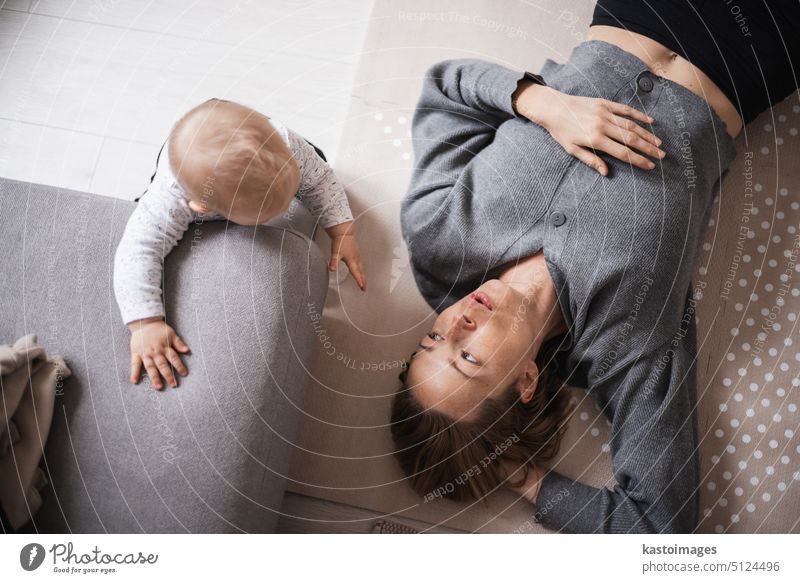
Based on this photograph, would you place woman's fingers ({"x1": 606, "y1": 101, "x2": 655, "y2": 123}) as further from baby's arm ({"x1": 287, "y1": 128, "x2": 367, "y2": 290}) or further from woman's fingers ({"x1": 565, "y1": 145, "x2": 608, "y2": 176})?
baby's arm ({"x1": 287, "y1": 128, "x2": 367, "y2": 290})

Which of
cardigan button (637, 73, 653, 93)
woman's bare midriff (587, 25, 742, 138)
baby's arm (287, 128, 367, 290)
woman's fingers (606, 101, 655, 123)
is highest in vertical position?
woman's bare midriff (587, 25, 742, 138)

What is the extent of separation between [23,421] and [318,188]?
33 cm

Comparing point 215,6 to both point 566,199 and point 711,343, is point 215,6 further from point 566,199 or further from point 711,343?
point 711,343

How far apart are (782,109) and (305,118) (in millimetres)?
574

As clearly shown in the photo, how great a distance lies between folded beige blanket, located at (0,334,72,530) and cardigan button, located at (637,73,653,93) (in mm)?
605

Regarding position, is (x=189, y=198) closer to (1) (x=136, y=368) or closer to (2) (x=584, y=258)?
(1) (x=136, y=368)

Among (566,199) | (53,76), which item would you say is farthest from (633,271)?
(53,76)

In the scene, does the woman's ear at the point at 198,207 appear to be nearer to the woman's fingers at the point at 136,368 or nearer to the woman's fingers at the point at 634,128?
the woman's fingers at the point at 136,368

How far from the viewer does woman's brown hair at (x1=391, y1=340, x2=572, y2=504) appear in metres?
0.53

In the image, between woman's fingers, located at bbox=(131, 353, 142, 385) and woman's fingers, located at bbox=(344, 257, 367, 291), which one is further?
woman's fingers, located at bbox=(344, 257, 367, 291)

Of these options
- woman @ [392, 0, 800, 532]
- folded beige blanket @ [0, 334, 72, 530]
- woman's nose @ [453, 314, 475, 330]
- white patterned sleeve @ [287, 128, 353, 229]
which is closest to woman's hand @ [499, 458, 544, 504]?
woman @ [392, 0, 800, 532]

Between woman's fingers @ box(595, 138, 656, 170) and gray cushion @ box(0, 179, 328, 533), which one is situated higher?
woman's fingers @ box(595, 138, 656, 170)

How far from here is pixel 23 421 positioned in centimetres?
43

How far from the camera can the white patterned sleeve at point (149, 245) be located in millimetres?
451
